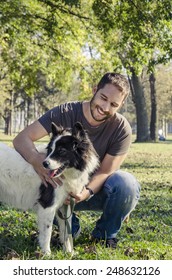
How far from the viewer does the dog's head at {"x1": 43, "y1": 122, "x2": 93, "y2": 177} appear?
16.5 feet

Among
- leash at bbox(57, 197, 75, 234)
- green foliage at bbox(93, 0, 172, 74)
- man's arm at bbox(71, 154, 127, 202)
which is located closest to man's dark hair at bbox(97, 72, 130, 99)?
man's arm at bbox(71, 154, 127, 202)

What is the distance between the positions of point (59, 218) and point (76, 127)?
134cm

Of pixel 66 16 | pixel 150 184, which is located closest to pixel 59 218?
pixel 150 184

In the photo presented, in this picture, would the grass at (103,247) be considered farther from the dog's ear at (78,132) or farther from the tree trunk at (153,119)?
the tree trunk at (153,119)

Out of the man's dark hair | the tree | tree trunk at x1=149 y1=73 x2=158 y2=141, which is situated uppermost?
the tree

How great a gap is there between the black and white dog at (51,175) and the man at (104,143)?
0.17m

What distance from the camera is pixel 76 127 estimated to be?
16.6 ft

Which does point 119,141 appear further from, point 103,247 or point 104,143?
point 103,247

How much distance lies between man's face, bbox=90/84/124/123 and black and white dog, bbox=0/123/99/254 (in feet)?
1.33

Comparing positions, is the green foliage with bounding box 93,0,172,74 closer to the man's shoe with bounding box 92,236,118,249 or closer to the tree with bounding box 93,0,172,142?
the tree with bounding box 93,0,172,142

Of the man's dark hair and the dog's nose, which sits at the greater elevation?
the man's dark hair

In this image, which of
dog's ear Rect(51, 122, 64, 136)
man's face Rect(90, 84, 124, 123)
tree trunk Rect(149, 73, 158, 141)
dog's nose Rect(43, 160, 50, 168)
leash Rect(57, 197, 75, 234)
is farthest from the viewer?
tree trunk Rect(149, 73, 158, 141)

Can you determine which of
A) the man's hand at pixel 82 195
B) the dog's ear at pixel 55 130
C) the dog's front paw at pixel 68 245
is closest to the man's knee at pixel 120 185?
the man's hand at pixel 82 195

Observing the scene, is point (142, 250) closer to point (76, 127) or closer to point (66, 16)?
point (76, 127)
